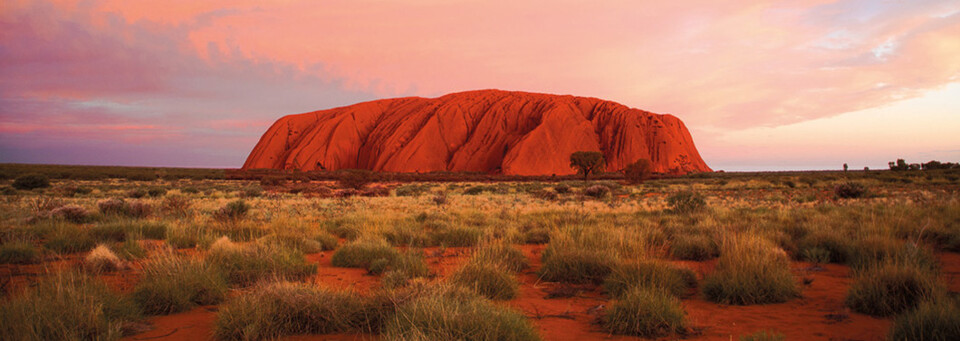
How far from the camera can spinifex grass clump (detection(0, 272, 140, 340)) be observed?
3.04 m

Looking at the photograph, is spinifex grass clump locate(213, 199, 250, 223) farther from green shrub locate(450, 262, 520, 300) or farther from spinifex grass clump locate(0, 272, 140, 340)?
green shrub locate(450, 262, 520, 300)

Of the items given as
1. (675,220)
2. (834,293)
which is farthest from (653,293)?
(675,220)

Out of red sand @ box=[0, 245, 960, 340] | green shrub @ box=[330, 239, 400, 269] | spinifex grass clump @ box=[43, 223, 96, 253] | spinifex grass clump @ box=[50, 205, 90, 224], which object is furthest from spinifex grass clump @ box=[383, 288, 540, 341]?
spinifex grass clump @ box=[50, 205, 90, 224]

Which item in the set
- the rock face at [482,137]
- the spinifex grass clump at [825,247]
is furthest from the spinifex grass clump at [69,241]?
the rock face at [482,137]

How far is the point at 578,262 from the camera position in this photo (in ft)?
19.6

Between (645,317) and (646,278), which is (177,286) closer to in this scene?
(645,317)

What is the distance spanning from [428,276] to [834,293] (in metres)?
4.65

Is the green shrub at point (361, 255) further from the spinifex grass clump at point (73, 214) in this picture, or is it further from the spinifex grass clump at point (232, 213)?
the spinifex grass clump at point (73, 214)

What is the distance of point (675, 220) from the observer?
424 inches

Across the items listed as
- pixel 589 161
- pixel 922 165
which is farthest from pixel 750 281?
pixel 922 165

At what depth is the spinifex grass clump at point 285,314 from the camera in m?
3.43

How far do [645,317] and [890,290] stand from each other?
8.11 ft

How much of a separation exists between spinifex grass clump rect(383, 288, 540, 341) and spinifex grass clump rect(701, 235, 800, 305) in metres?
2.55

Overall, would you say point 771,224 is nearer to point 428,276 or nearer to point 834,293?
point 834,293
